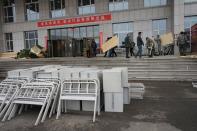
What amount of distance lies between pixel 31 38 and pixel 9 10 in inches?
193

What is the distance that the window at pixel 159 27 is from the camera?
19.8m

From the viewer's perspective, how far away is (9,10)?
83.1 ft

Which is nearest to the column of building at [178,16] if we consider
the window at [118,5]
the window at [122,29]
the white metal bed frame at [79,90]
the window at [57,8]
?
the window at [122,29]

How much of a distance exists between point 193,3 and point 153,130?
55.3 ft

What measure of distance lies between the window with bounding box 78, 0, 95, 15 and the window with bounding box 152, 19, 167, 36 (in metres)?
6.58

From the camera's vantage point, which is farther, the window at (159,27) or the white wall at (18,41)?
the white wall at (18,41)

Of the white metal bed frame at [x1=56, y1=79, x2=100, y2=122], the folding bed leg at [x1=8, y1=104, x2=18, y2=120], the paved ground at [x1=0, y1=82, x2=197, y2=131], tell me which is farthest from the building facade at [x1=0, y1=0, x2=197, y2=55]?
the folding bed leg at [x1=8, y1=104, x2=18, y2=120]

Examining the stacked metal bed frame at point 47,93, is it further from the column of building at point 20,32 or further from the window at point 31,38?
the column of building at point 20,32

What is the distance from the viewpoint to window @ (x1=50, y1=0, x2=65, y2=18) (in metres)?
23.0

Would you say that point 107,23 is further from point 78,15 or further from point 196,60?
point 196,60

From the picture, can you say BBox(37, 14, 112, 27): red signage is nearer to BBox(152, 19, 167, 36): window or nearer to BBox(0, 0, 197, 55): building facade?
BBox(0, 0, 197, 55): building facade

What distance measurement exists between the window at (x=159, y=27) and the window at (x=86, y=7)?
658cm

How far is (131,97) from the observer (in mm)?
6754

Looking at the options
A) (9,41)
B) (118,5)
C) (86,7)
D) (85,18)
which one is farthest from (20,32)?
(118,5)
